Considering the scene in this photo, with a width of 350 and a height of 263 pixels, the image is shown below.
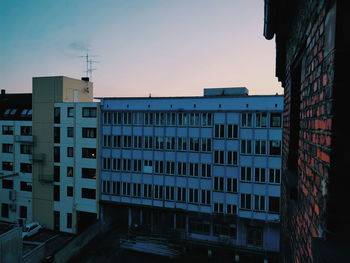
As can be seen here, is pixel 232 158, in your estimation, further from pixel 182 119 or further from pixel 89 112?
pixel 89 112

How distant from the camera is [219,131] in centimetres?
2183

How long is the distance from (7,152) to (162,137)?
21.1 metres

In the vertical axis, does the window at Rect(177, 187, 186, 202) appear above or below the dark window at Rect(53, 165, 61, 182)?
below

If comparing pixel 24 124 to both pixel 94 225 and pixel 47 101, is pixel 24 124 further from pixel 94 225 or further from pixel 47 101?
pixel 94 225

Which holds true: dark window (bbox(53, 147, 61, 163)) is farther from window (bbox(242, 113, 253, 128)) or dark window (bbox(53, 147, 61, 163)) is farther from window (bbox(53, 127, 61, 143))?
window (bbox(242, 113, 253, 128))

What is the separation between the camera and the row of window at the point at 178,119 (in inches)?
803

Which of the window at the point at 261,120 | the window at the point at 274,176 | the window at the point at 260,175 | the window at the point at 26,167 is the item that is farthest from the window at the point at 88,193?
the window at the point at 261,120

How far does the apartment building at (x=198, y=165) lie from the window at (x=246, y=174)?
0.28 feet

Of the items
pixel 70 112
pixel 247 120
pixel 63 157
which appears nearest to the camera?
pixel 247 120

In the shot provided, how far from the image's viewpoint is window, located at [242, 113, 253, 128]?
20.8m

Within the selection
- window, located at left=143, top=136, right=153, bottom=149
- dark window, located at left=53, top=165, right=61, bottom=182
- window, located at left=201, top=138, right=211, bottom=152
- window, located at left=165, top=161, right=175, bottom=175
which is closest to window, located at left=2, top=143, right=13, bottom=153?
dark window, located at left=53, top=165, right=61, bottom=182

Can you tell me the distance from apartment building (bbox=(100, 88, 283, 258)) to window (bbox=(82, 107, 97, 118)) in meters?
1.22

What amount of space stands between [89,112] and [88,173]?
6.75 metres

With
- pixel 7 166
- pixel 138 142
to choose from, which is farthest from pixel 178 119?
pixel 7 166
